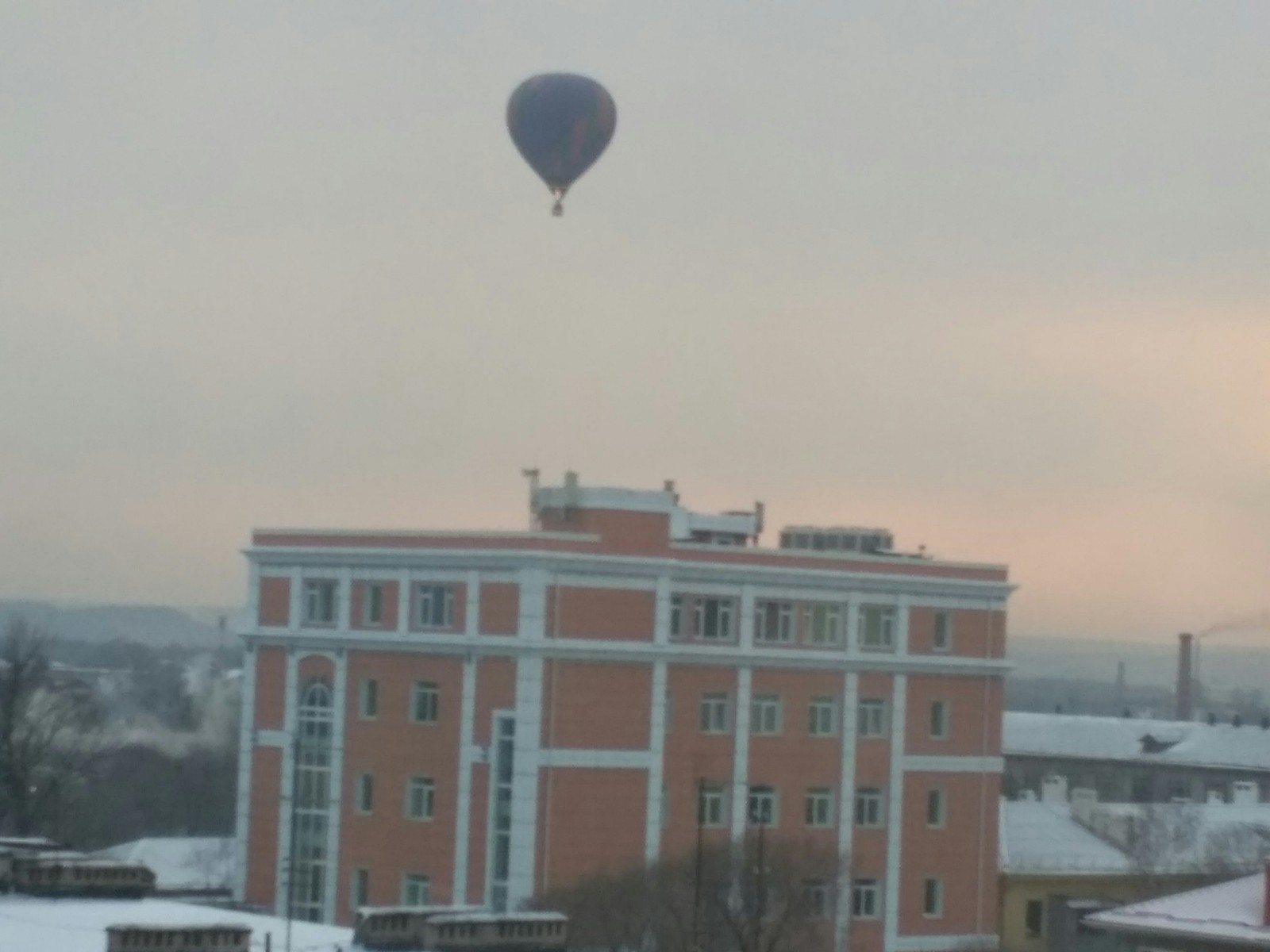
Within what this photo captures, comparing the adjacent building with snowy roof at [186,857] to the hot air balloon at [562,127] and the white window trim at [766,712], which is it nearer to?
the white window trim at [766,712]

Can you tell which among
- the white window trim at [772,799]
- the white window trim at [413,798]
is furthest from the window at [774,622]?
the white window trim at [413,798]

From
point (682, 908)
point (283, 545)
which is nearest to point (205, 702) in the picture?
point (283, 545)

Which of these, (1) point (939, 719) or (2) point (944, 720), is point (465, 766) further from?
(2) point (944, 720)

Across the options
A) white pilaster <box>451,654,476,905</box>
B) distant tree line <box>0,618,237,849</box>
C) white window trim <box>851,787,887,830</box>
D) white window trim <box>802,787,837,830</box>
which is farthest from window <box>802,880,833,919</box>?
distant tree line <box>0,618,237,849</box>

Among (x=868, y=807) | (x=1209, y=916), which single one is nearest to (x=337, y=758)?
(x=868, y=807)

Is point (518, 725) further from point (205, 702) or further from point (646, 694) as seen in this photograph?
point (205, 702)
